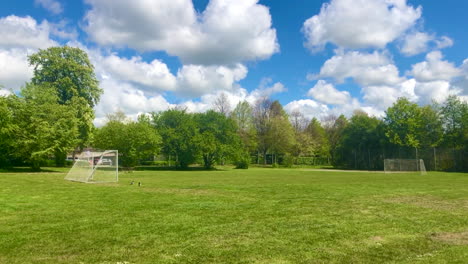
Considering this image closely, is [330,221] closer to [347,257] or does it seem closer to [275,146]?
[347,257]

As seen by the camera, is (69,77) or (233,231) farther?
(69,77)

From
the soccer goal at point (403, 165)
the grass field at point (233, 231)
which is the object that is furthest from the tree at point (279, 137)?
the grass field at point (233, 231)

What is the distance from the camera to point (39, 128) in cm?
3538

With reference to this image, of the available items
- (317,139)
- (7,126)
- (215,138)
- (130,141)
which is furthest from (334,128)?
Result: (7,126)

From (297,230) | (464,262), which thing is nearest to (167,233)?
(297,230)

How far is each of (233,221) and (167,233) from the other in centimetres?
225

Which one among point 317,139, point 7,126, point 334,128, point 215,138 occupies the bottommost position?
point 215,138

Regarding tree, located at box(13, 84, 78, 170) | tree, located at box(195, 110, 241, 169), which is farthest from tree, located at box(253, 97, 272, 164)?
tree, located at box(13, 84, 78, 170)

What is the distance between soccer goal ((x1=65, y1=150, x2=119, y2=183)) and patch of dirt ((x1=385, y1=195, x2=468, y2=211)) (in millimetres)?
20375

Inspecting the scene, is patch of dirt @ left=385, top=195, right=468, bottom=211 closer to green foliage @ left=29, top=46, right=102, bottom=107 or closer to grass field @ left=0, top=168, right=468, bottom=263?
grass field @ left=0, top=168, right=468, bottom=263

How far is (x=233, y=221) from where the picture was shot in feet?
31.4

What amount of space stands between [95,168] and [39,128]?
49.3ft

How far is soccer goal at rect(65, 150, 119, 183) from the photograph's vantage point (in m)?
25.8

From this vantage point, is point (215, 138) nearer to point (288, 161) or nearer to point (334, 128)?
point (288, 161)
